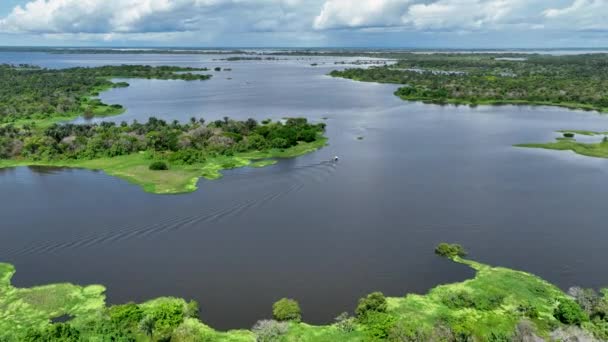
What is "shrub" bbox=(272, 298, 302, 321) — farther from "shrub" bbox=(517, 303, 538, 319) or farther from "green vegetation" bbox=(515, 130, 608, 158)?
"green vegetation" bbox=(515, 130, 608, 158)

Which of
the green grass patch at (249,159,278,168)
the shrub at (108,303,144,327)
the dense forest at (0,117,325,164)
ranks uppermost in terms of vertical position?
the dense forest at (0,117,325,164)

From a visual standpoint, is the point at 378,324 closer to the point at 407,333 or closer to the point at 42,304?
the point at 407,333

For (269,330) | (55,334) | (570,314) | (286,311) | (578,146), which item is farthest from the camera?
(578,146)

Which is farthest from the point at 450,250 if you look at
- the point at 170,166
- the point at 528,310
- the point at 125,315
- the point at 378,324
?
the point at 170,166

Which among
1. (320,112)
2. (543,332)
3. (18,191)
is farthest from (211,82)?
(543,332)

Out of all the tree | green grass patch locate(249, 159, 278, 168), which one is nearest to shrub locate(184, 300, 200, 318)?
the tree

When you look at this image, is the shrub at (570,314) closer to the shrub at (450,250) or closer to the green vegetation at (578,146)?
the shrub at (450,250)

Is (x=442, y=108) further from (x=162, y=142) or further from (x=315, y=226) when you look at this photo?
(x=315, y=226)
